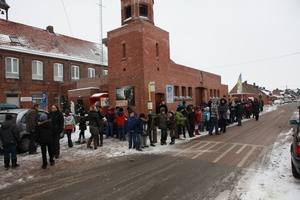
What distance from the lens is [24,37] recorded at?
26.6m

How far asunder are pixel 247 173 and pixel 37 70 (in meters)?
27.3

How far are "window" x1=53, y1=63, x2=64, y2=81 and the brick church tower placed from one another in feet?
48.3

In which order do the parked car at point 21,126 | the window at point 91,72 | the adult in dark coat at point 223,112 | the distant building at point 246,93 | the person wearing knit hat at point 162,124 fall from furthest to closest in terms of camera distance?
the distant building at point 246,93, the window at point 91,72, the adult in dark coat at point 223,112, the person wearing knit hat at point 162,124, the parked car at point 21,126

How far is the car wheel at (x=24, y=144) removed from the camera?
8.70 m

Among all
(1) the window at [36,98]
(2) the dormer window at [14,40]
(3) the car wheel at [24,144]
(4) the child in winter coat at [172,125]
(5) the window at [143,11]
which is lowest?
(3) the car wheel at [24,144]

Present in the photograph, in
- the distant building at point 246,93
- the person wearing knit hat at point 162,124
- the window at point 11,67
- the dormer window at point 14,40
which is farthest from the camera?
the distant building at point 246,93

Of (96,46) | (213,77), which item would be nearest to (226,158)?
(213,77)

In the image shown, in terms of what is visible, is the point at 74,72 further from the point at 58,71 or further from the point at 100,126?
the point at 100,126

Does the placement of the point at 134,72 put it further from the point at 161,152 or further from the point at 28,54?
the point at 28,54

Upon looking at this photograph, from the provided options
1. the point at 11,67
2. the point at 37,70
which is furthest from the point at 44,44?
the point at 11,67

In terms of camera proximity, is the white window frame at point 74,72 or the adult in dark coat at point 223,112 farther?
the white window frame at point 74,72

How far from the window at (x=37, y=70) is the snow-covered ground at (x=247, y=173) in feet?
64.0

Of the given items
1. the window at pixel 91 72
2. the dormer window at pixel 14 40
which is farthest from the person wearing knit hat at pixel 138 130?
the window at pixel 91 72

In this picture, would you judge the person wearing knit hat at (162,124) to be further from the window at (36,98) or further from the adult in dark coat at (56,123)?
the window at (36,98)
